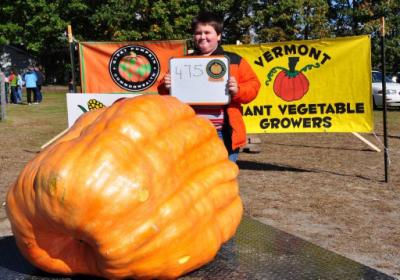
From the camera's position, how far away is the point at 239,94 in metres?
3.35

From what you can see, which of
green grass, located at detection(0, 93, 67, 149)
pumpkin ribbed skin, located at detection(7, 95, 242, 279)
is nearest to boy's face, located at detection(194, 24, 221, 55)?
pumpkin ribbed skin, located at detection(7, 95, 242, 279)

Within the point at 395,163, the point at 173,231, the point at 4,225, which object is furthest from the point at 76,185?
the point at 395,163

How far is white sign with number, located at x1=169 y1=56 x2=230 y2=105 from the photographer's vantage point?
3391 mm

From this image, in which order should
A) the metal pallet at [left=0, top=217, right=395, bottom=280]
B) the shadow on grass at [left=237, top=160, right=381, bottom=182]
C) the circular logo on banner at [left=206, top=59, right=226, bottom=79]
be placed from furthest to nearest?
the shadow on grass at [left=237, top=160, right=381, bottom=182], the circular logo on banner at [left=206, top=59, right=226, bottom=79], the metal pallet at [left=0, top=217, right=395, bottom=280]

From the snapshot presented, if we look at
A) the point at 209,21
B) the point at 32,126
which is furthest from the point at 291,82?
the point at 32,126

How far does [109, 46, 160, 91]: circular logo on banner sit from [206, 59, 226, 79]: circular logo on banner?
4.26 metres

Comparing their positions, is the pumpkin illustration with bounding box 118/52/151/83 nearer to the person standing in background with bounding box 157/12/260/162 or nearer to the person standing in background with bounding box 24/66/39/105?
the person standing in background with bounding box 157/12/260/162

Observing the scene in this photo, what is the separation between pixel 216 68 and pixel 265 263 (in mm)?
1347

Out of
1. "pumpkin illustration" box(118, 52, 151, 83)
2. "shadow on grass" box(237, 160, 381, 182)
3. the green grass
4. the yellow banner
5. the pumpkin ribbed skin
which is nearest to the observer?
the pumpkin ribbed skin

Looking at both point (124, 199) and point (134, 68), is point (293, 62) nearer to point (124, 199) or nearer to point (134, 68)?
point (134, 68)

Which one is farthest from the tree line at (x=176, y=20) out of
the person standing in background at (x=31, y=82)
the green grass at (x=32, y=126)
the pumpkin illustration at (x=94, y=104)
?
the pumpkin illustration at (x=94, y=104)

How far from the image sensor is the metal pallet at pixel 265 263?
2.50 m

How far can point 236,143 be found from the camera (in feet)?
11.1

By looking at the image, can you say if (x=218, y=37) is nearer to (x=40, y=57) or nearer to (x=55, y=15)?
(x=55, y=15)
